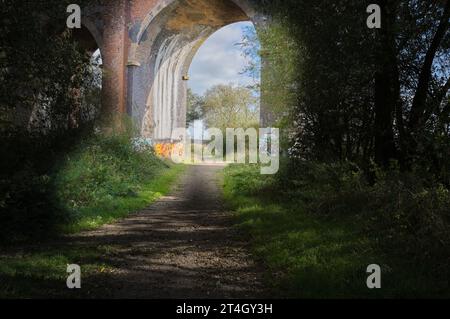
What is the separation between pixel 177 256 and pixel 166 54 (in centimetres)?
2038

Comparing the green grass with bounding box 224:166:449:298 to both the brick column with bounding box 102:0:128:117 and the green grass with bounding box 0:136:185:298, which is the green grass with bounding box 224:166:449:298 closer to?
the green grass with bounding box 0:136:185:298

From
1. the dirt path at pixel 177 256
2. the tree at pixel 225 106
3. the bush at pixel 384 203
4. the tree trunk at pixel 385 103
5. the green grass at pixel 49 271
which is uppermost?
the tree at pixel 225 106

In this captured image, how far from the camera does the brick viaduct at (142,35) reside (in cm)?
2208

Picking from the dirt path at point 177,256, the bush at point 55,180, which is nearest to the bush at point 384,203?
the dirt path at point 177,256

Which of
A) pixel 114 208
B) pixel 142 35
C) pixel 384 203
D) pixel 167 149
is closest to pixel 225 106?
pixel 167 149

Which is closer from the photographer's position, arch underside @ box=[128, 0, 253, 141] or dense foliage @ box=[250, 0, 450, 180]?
dense foliage @ box=[250, 0, 450, 180]

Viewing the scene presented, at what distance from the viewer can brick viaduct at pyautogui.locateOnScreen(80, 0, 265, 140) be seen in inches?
869

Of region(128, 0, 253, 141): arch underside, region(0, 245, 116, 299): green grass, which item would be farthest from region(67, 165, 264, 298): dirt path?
region(128, 0, 253, 141): arch underside

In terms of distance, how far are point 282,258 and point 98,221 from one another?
476 cm

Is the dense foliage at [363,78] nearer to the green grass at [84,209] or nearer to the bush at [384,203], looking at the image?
the bush at [384,203]

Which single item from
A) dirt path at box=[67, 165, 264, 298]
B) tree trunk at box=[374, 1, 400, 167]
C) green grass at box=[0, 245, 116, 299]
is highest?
tree trunk at box=[374, 1, 400, 167]

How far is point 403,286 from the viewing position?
4805 mm

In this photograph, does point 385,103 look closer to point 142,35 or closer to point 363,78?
point 363,78

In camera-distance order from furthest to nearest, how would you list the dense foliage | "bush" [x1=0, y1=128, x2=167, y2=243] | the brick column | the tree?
1. the tree
2. the brick column
3. the dense foliage
4. "bush" [x1=0, y1=128, x2=167, y2=243]
